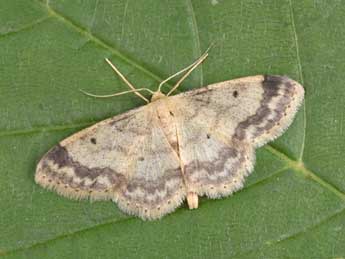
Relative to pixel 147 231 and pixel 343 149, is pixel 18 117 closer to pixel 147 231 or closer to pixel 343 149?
pixel 147 231

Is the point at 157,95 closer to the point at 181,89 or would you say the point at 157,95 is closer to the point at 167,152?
the point at 181,89

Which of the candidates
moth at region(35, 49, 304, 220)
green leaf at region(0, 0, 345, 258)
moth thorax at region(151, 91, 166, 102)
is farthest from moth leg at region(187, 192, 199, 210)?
moth thorax at region(151, 91, 166, 102)

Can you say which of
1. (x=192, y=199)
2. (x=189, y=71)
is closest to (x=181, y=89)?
(x=189, y=71)

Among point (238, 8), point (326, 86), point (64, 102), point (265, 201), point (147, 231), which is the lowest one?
point (147, 231)

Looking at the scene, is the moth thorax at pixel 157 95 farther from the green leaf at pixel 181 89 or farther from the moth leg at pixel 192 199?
the moth leg at pixel 192 199

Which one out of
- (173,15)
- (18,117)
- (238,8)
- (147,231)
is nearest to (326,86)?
(238,8)

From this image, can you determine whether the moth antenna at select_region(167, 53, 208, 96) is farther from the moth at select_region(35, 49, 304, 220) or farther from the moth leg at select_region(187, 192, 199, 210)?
the moth leg at select_region(187, 192, 199, 210)

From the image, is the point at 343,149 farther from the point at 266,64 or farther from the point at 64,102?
the point at 64,102

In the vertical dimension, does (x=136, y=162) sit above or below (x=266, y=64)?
below
